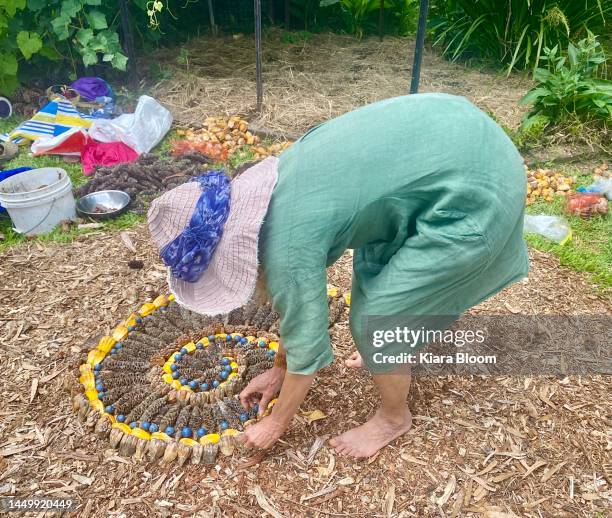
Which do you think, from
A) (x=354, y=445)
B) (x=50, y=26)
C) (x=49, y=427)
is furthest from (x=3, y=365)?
(x=50, y=26)

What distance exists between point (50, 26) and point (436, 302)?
204 inches

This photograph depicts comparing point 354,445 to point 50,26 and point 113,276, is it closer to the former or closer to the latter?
point 113,276

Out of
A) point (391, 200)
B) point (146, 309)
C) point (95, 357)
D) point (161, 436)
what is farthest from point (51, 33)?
point (391, 200)

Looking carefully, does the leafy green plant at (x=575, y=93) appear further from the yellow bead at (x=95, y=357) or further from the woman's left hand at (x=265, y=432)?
the yellow bead at (x=95, y=357)

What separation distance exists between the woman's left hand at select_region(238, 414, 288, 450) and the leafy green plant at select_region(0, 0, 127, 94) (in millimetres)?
4198

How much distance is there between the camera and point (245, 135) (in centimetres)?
471

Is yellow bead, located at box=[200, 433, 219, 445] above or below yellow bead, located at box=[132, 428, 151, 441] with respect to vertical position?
below

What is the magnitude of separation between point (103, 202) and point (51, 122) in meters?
1.48

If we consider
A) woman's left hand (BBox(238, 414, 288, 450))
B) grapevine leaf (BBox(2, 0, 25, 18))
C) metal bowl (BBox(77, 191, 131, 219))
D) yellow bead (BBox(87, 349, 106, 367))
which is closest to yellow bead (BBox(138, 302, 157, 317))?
yellow bead (BBox(87, 349, 106, 367))

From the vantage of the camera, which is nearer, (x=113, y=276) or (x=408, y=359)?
(x=408, y=359)

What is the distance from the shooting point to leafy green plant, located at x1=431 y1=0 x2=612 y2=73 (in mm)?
5531

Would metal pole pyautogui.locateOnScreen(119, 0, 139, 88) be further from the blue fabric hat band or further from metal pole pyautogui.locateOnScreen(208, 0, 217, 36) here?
the blue fabric hat band

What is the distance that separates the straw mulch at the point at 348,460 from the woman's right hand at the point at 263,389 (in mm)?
165

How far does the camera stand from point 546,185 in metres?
4.02
